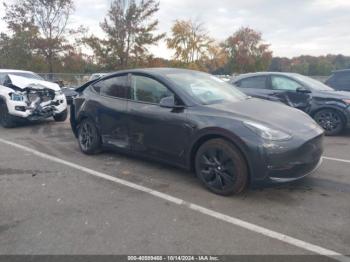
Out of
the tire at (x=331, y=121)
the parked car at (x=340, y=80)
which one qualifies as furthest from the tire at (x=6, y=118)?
the parked car at (x=340, y=80)

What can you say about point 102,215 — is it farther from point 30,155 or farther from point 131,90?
point 30,155

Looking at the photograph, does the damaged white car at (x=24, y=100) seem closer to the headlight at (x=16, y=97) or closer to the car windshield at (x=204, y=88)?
the headlight at (x=16, y=97)

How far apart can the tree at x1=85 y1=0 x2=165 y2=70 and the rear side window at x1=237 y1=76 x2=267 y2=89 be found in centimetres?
2461

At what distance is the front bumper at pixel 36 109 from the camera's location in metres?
8.51

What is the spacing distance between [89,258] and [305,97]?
6.84 metres

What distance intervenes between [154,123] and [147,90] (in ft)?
1.94

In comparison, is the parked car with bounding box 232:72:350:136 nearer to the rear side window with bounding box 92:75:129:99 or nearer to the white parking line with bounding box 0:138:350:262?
the rear side window with bounding box 92:75:129:99

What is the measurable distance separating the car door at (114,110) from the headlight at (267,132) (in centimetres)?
212

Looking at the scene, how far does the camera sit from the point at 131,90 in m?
5.14

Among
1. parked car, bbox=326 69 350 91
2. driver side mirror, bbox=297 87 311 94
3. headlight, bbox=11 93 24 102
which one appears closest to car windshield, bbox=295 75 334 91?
driver side mirror, bbox=297 87 311 94

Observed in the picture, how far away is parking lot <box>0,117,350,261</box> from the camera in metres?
2.94

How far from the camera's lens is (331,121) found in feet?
25.9

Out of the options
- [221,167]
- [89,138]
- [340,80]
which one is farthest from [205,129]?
[340,80]

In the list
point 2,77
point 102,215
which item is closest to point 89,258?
point 102,215
